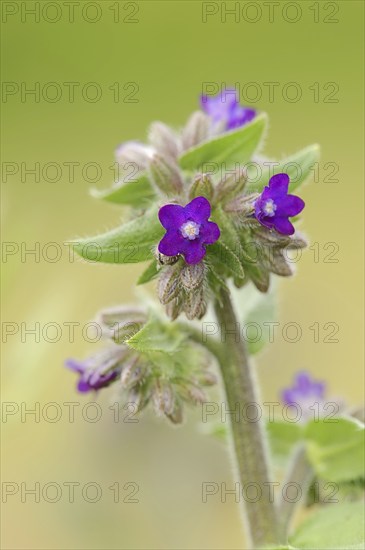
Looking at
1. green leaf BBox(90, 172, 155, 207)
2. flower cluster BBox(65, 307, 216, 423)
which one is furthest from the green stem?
green leaf BBox(90, 172, 155, 207)

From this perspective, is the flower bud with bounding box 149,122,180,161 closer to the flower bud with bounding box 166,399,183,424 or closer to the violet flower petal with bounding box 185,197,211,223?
the violet flower petal with bounding box 185,197,211,223

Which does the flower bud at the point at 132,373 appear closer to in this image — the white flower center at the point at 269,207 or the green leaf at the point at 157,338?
the green leaf at the point at 157,338

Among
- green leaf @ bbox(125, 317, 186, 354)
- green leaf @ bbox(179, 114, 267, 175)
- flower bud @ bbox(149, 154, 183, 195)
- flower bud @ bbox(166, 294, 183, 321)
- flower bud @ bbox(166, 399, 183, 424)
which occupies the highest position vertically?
green leaf @ bbox(179, 114, 267, 175)

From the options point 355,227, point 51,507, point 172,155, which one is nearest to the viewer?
point 172,155

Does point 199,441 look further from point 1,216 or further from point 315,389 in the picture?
point 1,216

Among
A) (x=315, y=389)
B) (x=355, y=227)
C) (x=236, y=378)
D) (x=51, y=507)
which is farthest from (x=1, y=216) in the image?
(x=355, y=227)

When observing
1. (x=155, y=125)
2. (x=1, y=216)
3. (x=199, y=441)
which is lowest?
(x=199, y=441)
